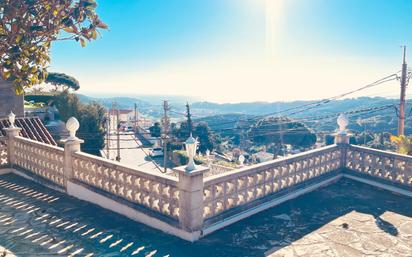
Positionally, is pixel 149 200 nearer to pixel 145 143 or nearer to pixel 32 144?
pixel 32 144

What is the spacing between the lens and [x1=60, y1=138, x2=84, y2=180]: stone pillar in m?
7.64

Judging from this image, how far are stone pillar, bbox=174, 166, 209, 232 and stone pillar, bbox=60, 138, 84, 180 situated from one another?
12.1 ft

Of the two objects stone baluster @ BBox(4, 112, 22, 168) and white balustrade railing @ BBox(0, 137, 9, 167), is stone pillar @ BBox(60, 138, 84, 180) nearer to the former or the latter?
stone baluster @ BBox(4, 112, 22, 168)

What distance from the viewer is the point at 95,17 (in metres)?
4.71

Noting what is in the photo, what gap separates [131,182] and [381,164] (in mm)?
6618

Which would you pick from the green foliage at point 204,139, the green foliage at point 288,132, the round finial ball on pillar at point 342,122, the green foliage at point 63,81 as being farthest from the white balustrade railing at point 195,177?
the green foliage at point 288,132

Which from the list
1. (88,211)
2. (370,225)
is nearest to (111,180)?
(88,211)

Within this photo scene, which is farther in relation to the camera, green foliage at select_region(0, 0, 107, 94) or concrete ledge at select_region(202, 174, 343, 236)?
concrete ledge at select_region(202, 174, 343, 236)

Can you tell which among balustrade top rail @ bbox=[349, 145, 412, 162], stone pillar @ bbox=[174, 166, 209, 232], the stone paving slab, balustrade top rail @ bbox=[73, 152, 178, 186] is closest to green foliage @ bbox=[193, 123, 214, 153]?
balustrade top rail @ bbox=[349, 145, 412, 162]

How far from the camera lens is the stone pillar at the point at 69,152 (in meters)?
7.64

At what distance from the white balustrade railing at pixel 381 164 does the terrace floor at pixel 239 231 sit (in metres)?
0.67

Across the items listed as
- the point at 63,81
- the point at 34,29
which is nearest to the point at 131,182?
the point at 34,29

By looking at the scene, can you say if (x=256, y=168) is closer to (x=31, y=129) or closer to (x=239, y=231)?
(x=239, y=231)

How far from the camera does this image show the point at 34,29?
445 cm
